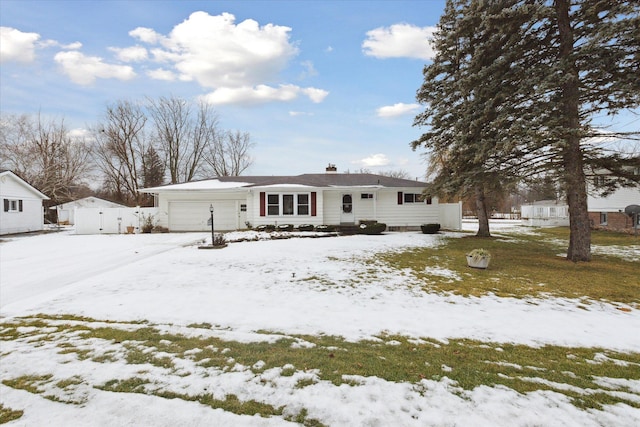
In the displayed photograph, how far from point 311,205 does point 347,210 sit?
2.56 metres

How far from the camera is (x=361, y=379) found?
2.83 metres

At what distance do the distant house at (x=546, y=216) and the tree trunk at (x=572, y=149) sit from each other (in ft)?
59.5

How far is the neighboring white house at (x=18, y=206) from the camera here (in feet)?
61.9

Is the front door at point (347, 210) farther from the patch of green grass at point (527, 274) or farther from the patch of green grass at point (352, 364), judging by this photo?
the patch of green grass at point (352, 364)

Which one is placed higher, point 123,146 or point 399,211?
point 123,146

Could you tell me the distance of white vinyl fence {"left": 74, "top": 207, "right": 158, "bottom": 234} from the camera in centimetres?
1811

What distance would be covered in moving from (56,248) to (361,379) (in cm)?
1487

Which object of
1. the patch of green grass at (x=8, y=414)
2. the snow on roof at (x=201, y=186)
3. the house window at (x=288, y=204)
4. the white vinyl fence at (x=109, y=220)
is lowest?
the patch of green grass at (x=8, y=414)

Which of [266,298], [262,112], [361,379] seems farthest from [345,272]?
[262,112]

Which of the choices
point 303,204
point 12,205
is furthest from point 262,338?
point 12,205

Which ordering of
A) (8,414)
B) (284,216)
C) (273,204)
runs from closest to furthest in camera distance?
(8,414) < (284,216) < (273,204)

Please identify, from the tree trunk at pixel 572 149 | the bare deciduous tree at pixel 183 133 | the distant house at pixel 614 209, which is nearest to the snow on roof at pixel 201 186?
the bare deciduous tree at pixel 183 133

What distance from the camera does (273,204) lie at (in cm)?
1800

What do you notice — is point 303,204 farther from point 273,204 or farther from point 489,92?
point 489,92
